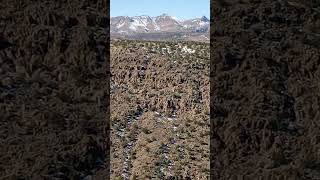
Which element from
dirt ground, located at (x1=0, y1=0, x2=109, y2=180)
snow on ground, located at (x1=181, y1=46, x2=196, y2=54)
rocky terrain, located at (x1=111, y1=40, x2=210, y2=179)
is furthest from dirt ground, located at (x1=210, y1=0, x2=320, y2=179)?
snow on ground, located at (x1=181, y1=46, x2=196, y2=54)

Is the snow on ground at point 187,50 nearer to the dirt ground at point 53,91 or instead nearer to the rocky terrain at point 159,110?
the rocky terrain at point 159,110

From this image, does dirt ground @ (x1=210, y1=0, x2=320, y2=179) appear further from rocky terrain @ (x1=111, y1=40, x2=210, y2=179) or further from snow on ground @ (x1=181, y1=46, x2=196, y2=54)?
snow on ground @ (x1=181, y1=46, x2=196, y2=54)

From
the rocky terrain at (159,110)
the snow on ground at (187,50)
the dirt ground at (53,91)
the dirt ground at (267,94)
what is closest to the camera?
the dirt ground at (53,91)

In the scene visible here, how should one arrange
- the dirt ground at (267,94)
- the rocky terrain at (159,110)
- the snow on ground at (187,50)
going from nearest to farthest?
the dirt ground at (267,94) → the rocky terrain at (159,110) → the snow on ground at (187,50)

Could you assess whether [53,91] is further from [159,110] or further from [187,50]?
[187,50]

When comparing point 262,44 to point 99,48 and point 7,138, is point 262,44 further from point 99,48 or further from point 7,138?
point 7,138

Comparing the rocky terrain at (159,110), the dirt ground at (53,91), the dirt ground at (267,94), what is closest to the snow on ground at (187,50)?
the rocky terrain at (159,110)
